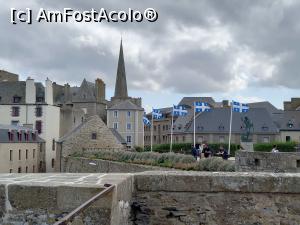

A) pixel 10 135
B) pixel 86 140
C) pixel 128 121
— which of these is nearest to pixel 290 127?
pixel 128 121

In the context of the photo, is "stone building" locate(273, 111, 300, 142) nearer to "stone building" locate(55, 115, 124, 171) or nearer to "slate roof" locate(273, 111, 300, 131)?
"slate roof" locate(273, 111, 300, 131)

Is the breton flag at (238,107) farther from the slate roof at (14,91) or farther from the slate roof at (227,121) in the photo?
the slate roof at (14,91)

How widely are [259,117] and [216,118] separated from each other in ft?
17.4

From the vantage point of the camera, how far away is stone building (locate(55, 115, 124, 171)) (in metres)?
47.8

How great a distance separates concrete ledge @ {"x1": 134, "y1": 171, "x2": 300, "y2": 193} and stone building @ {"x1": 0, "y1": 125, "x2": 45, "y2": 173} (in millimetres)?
36138

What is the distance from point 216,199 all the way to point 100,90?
75.1m

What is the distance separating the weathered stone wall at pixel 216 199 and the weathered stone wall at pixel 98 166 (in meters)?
17.2

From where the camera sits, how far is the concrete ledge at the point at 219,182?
19.7ft

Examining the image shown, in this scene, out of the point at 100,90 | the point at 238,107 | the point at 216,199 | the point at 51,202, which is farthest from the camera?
the point at 100,90

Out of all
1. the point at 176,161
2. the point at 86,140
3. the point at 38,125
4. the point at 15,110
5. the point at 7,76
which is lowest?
the point at 176,161

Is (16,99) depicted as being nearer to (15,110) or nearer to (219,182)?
(15,110)

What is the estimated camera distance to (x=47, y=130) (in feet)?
182

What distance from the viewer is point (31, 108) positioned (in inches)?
2205

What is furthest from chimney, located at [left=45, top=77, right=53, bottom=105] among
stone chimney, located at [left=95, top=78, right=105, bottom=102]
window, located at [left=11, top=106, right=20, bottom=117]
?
stone chimney, located at [left=95, top=78, right=105, bottom=102]
